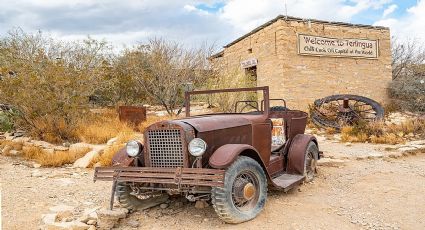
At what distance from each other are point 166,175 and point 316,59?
1137cm

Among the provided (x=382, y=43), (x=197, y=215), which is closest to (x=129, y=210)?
(x=197, y=215)

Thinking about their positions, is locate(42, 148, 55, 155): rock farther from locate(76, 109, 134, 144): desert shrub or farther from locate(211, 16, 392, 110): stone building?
locate(211, 16, 392, 110): stone building

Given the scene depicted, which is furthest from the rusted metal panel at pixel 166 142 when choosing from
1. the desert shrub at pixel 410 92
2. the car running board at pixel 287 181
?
the desert shrub at pixel 410 92

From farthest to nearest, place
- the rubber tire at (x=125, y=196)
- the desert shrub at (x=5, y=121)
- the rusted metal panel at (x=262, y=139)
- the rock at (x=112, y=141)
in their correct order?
the desert shrub at (x=5, y=121)
the rock at (x=112, y=141)
the rusted metal panel at (x=262, y=139)
the rubber tire at (x=125, y=196)

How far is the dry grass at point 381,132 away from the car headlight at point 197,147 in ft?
23.4

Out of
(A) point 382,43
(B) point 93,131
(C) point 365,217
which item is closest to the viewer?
(C) point 365,217

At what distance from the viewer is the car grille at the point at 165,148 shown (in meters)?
4.10

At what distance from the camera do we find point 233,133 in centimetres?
450

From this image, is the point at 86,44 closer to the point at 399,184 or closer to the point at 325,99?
the point at 325,99

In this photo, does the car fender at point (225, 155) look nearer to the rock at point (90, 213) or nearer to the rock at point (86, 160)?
the rock at point (90, 213)

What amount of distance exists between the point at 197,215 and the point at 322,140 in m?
6.94

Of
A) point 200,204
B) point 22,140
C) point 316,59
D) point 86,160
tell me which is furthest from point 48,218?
point 316,59

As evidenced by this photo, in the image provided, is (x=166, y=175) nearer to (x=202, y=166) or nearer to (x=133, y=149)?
(x=202, y=166)

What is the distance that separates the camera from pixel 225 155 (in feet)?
12.7
